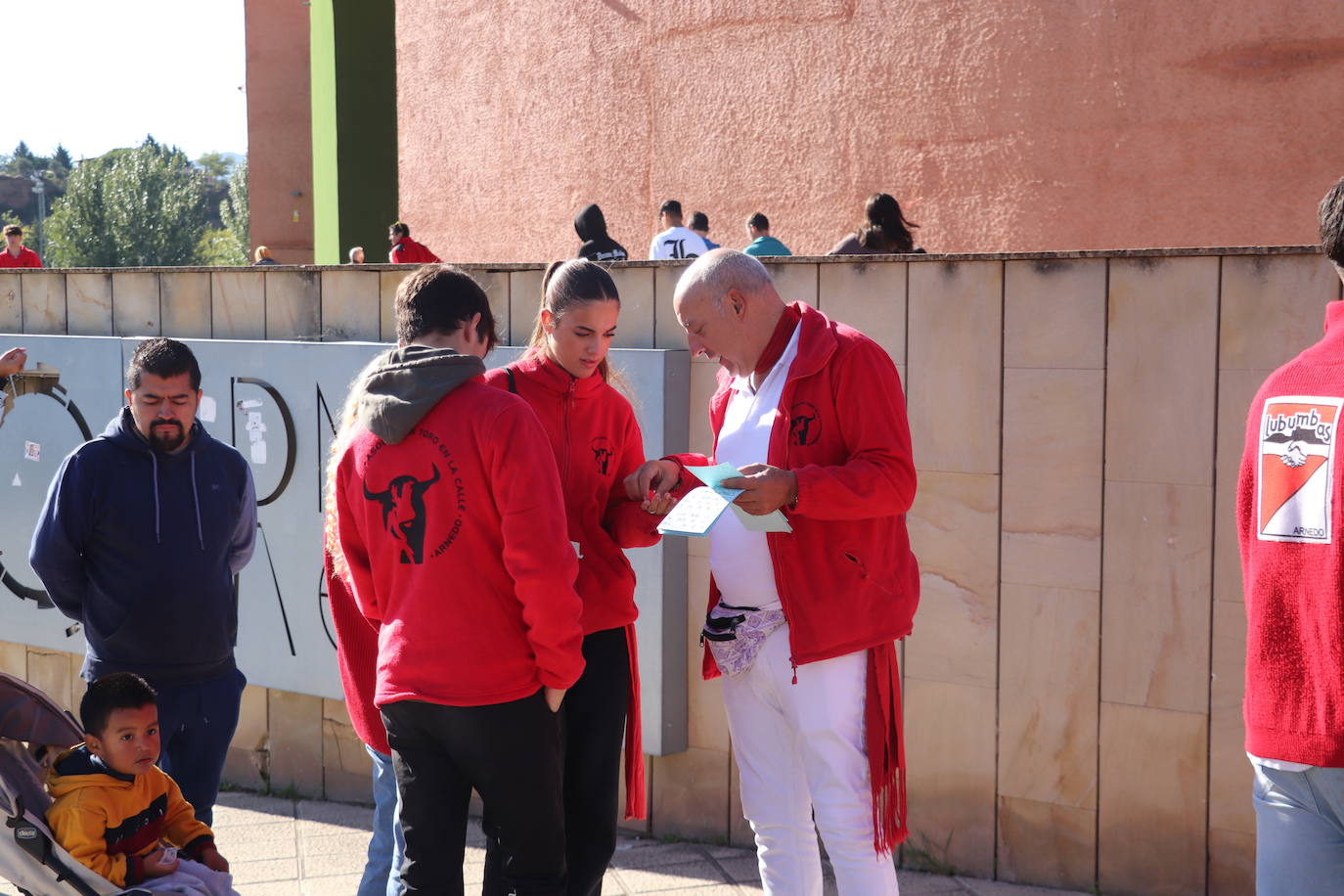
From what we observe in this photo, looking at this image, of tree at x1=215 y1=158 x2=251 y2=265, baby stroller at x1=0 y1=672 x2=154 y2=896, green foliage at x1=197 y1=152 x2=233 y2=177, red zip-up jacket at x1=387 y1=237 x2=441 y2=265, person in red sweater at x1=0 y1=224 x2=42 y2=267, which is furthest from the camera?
green foliage at x1=197 y1=152 x2=233 y2=177

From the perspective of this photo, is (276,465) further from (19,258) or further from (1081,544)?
(19,258)

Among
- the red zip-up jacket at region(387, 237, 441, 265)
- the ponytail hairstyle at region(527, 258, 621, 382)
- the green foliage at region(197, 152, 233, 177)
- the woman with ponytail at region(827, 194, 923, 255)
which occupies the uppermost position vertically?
the green foliage at region(197, 152, 233, 177)

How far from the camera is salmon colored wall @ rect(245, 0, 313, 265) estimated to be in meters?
28.3

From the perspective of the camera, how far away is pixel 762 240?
8.02 m

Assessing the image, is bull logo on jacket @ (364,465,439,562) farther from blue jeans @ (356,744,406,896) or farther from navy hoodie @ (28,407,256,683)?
navy hoodie @ (28,407,256,683)

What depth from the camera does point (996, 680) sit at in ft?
12.6

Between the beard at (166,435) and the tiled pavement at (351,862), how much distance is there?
1557mm

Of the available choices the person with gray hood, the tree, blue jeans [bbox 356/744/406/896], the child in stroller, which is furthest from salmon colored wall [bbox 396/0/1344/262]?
the tree

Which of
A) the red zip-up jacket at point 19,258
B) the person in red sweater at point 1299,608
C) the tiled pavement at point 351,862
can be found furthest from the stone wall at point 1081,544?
the red zip-up jacket at point 19,258

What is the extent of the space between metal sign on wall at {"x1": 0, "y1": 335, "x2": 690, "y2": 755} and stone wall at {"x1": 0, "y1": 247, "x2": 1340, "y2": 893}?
2.55ft

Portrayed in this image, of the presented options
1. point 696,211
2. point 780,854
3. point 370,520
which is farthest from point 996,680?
point 696,211

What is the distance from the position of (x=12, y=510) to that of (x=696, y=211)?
5.91 meters

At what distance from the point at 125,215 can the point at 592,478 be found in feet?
216

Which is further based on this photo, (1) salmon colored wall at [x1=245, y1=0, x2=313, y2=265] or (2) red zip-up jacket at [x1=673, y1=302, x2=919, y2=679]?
(1) salmon colored wall at [x1=245, y1=0, x2=313, y2=265]
